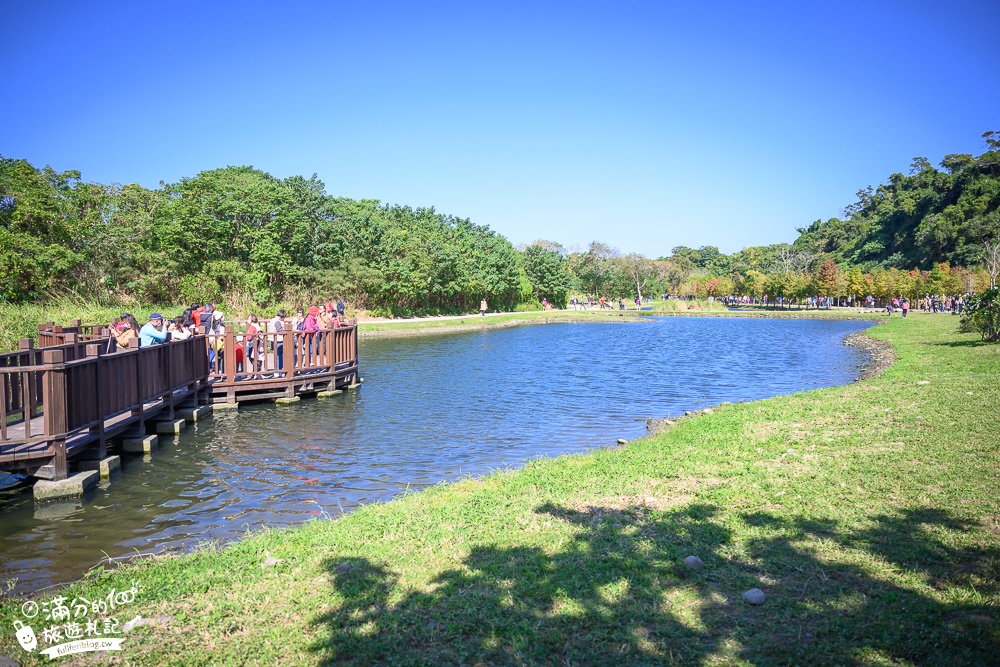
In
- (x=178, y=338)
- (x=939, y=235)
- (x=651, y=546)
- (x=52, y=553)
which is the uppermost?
(x=939, y=235)

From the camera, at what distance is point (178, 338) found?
15.7m

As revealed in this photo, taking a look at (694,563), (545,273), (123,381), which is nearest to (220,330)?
(123,381)

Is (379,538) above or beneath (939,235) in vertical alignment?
beneath

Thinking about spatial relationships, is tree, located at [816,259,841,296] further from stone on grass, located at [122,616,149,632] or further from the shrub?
stone on grass, located at [122,616,149,632]

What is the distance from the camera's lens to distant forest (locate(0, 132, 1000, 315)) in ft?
121

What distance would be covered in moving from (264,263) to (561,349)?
24.3 meters

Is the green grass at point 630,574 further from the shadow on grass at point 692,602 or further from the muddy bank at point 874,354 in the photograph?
the muddy bank at point 874,354

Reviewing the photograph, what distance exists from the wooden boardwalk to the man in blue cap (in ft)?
0.95

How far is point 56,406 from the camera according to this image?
9547 mm

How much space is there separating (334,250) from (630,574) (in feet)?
170

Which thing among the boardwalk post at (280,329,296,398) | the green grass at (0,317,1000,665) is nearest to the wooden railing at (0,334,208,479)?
the boardwalk post at (280,329,296,398)

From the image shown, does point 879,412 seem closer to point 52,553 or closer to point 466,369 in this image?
point 52,553

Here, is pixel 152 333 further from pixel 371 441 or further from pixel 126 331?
pixel 371 441

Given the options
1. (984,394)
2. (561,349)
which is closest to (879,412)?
(984,394)
